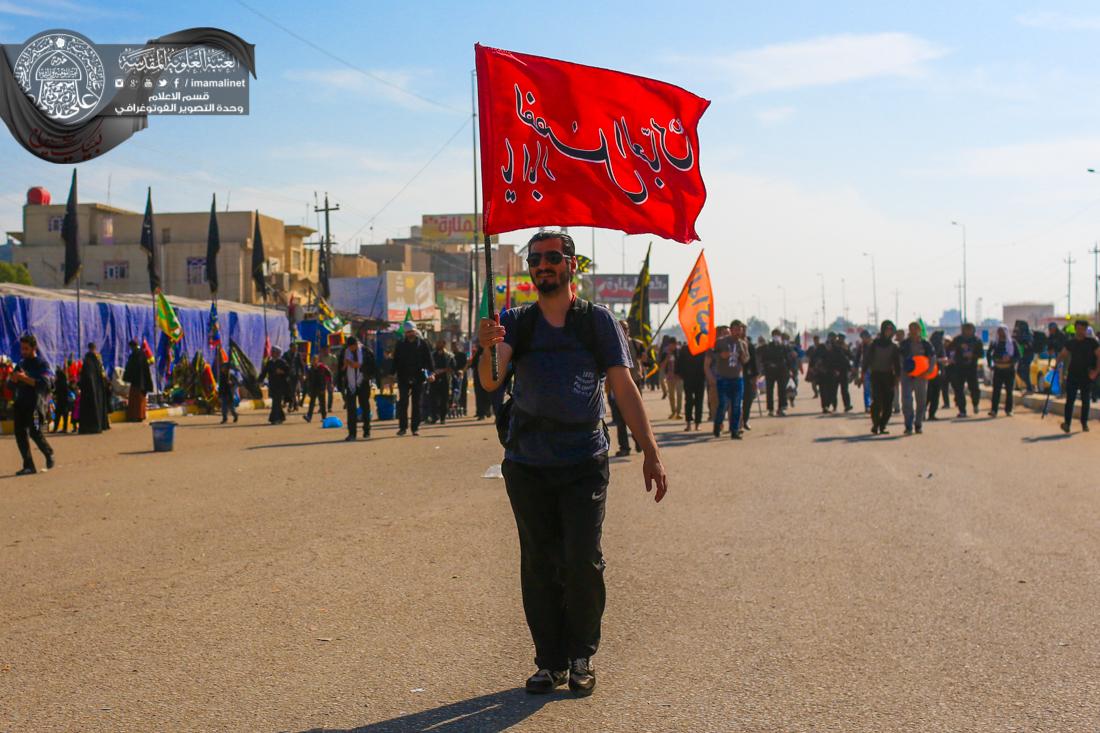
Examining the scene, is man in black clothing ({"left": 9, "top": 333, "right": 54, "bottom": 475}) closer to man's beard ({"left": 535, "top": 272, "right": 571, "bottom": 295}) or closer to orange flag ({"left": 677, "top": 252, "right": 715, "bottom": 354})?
orange flag ({"left": 677, "top": 252, "right": 715, "bottom": 354})

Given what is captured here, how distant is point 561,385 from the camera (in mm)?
5156

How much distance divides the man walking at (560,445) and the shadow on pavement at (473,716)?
12cm

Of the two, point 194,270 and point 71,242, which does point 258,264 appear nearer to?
point 71,242

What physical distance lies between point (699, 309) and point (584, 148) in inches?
486

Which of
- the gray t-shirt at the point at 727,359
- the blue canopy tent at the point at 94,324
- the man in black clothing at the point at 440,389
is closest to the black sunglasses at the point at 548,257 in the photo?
the gray t-shirt at the point at 727,359

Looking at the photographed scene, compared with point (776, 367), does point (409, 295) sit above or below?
above

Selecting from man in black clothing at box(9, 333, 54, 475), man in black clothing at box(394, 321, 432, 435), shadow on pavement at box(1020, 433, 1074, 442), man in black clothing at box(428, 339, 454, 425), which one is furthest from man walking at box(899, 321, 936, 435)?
man in black clothing at box(9, 333, 54, 475)

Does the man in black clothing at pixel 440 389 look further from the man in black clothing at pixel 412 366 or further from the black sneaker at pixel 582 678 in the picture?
the black sneaker at pixel 582 678

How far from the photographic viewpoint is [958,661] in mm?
5559

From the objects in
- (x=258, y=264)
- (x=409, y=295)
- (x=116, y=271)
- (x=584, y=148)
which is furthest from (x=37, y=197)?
(x=584, y=148)

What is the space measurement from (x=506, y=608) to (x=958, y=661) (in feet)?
7.98

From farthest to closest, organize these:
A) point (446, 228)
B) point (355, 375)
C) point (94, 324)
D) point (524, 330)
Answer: point (446, 228)
point (94, 324)
point (355, 375)
point (524, 330)

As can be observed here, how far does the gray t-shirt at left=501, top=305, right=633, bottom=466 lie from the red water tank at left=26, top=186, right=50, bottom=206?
7918 cm

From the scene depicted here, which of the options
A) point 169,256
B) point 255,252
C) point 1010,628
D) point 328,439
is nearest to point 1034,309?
point 169,256
